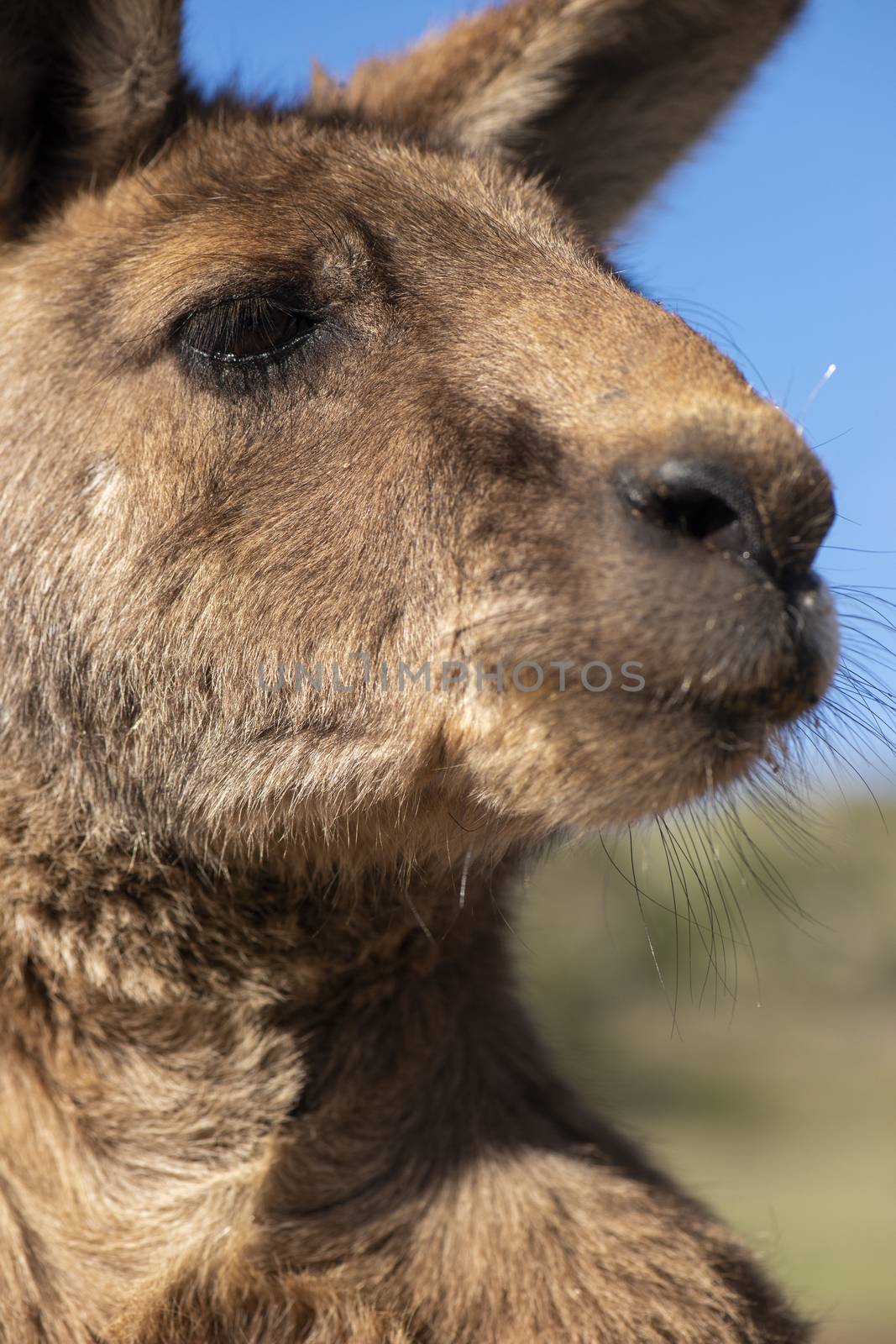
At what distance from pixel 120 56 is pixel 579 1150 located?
8.69 ft

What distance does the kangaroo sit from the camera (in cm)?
231

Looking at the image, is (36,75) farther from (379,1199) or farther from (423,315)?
(379,1199)

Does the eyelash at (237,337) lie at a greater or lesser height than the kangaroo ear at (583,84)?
lesser

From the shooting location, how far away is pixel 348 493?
2.56 meters

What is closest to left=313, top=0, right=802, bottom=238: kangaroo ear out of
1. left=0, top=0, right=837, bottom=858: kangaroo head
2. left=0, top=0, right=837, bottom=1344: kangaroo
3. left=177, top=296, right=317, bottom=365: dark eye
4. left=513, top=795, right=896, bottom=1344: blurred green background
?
left=0, top=0, right=837, bottom=858: kangaroo head

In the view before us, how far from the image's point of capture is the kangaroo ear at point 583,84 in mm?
3543

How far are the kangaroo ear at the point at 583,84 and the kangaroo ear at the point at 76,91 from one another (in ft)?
1.71

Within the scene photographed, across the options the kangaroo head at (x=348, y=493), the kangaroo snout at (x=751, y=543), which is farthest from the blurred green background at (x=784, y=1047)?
the kangaroo snout at (x=751, y=543)

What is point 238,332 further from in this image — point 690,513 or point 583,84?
point 583,84

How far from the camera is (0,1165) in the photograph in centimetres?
265

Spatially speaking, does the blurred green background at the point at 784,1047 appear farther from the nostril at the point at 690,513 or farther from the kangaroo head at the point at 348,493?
the nostril at the point at 690,513

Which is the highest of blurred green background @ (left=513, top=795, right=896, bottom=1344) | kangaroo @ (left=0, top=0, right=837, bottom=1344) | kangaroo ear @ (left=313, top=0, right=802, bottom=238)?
kangaroo ear @ (left=313, top=0, right=802, bottom=238)

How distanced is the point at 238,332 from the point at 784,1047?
65.4 feet

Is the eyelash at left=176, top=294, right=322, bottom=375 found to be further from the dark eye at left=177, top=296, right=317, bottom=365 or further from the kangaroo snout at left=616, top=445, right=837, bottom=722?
the kangaroo snout at left=616, top=445, right=837, bottom=722
